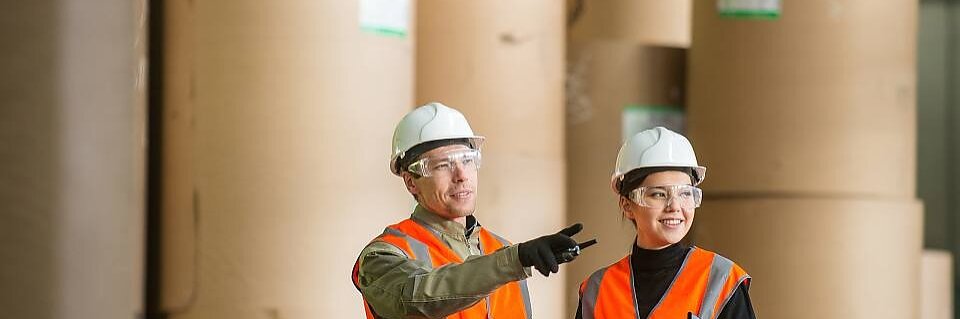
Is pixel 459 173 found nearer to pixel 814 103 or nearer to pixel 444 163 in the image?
pixel 444 163

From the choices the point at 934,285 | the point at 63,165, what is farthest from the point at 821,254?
the point at 63,165

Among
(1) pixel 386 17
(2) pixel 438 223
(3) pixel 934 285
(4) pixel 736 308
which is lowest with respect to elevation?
(3) pixel 934 285

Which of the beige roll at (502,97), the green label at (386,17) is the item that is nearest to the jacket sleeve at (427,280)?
the green label at (386,17)

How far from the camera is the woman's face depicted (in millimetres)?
1689

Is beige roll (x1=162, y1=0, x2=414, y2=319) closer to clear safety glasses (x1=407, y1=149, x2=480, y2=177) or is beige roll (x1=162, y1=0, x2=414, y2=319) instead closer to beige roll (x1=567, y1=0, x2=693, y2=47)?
clear safety glasses (x1=407, y1=149, x2=480, y2=177)

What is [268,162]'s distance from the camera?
2.41 metres

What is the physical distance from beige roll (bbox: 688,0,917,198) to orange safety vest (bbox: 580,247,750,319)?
140cm

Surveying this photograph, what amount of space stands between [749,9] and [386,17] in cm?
101

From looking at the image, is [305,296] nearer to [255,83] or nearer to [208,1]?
[255,83]

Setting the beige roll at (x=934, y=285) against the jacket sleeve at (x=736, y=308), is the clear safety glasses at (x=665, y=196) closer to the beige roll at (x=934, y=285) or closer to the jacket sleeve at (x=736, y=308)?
the jacket sleeve at (x=736, y=308)

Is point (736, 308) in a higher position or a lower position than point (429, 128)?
lower

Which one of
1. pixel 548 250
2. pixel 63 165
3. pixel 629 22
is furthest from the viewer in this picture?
pixel 629 22

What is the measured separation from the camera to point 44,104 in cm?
49

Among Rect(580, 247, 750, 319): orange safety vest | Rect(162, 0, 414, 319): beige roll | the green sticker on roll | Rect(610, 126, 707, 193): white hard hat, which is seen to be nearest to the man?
Rect(580, 247, 750, 319): orange safety vest
